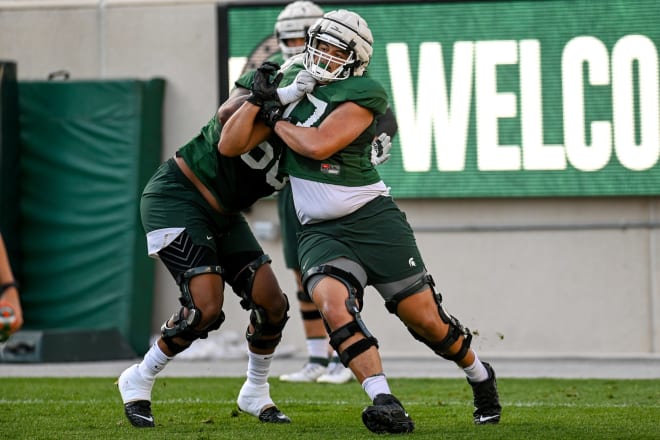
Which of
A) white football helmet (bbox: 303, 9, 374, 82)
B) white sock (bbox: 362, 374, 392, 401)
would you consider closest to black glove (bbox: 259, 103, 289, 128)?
white football helmet (bbox: 303, 9, 374, 82)

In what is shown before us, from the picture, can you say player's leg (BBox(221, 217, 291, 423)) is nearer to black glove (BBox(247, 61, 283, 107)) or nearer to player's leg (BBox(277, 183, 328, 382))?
black glove (BBox(247, 61, 283, 107))

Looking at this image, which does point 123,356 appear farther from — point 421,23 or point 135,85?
point 421,23

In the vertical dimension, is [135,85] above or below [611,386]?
above

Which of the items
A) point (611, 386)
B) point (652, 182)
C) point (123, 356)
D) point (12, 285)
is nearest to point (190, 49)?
point (123, 356)

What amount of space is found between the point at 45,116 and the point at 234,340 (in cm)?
257

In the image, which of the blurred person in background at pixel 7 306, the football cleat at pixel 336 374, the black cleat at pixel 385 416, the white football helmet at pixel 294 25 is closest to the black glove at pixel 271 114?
the black cleat at pixel 385 416

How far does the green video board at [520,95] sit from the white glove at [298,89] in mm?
5132

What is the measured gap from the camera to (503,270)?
11.6 m

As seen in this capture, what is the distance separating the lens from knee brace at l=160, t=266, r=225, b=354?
6.55 m

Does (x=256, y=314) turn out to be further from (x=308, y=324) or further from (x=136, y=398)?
(x=308, y=324)

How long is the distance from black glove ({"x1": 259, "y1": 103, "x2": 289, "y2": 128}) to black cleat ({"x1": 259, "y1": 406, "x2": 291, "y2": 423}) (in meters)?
1.54

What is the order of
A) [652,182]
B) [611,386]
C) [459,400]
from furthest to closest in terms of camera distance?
1. [652,182]
2. [611,386]
3. [459,400]

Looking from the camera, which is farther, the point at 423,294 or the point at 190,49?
the point at 190,49

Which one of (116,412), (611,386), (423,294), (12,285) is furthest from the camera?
(611,386)
